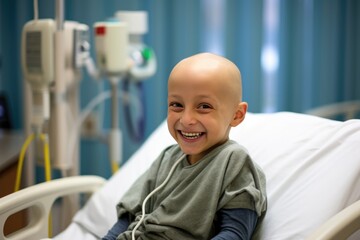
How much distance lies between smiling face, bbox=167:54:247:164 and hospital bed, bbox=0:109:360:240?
0.26 m

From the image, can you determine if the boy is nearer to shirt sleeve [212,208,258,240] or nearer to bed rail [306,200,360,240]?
shirt sleeve [212,208,258,240]

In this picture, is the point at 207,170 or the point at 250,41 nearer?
the point at 207,170

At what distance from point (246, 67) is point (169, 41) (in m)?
0.45

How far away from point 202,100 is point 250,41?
5.72 feet

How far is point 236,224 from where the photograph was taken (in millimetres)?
1241

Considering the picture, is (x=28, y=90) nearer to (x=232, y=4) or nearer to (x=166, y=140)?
(x=166, y=140)

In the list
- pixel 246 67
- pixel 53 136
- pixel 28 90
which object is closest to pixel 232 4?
pixel 246 67

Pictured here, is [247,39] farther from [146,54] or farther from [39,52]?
[39,52]

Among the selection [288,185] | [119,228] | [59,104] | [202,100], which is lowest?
[119,228]

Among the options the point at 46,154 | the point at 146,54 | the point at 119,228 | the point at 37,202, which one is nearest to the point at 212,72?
the point at 119,228

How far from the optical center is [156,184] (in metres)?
1.47

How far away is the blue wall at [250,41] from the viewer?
2.92 metres

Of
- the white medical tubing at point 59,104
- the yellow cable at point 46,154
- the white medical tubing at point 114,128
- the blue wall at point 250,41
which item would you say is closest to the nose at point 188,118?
the white medical tubing at point 59,104

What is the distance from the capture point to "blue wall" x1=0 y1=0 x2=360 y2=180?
2920mm
